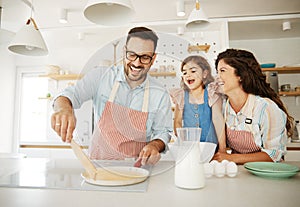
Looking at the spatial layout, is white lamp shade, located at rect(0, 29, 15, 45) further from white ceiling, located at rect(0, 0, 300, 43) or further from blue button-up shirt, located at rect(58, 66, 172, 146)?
white ceiling, located at rect(0, 0, 300, 43)

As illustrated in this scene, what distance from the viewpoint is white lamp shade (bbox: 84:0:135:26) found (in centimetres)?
92

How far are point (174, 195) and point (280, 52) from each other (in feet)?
9.11

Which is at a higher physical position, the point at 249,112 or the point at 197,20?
the point at 197,20

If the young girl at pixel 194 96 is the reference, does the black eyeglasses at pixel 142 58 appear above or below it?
above

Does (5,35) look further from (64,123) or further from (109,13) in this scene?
(64,123)

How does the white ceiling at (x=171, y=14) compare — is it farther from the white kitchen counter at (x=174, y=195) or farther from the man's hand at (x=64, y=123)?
the white kitchen counter at (x=174, y=195)

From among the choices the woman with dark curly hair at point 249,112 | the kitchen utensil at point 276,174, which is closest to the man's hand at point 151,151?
the kitchen utensil at point 276,174

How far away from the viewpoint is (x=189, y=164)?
595 millimetres

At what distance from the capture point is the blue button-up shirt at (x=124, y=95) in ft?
2.27

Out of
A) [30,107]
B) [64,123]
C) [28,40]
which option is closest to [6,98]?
[30,107]

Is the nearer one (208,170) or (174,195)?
(174,195)

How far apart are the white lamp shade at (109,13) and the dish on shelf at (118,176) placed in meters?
0.61

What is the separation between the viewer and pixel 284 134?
1279 millimetres

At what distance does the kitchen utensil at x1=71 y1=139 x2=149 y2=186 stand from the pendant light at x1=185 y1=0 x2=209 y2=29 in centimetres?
118
